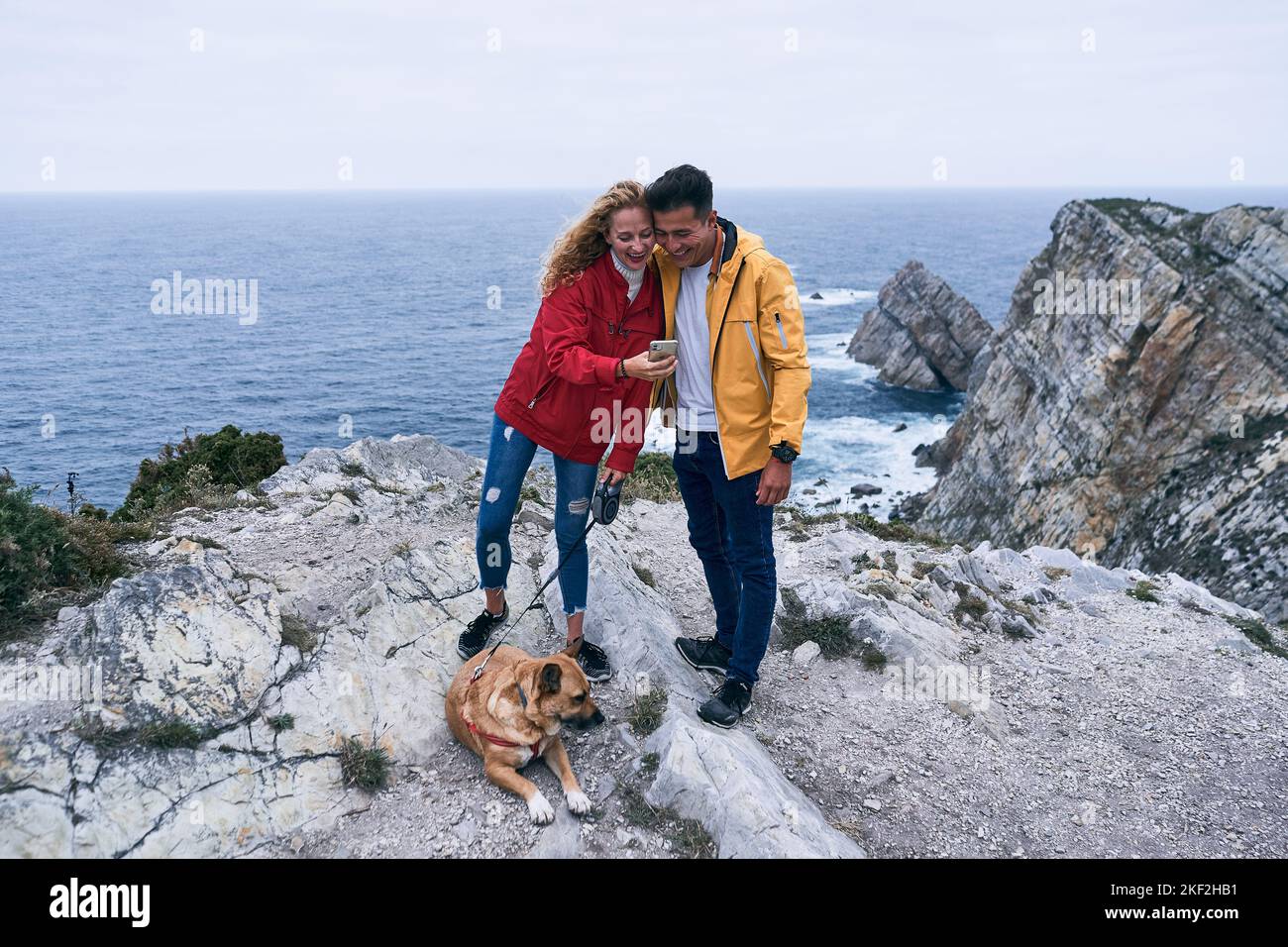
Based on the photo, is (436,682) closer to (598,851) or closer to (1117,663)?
(598,851)

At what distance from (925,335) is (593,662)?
59491 millimetres

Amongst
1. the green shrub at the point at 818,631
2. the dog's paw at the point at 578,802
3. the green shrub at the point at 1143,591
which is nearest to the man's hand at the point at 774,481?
the dog's paw at the point at 578,802

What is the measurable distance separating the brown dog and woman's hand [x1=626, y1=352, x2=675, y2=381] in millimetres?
2120

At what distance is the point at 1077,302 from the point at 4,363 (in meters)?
74.4

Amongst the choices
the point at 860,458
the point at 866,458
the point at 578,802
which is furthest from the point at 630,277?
the point at 866,458

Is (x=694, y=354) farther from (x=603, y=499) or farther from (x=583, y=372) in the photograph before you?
(x=603, y=499)

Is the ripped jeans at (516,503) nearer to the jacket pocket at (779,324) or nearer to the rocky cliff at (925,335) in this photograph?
the jacket pocket at (779,324)

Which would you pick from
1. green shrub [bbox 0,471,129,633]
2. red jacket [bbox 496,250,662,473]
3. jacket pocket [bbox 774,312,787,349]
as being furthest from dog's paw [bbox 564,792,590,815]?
green shrub [bbox 0,471,129,633]

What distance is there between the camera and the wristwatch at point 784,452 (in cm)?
519

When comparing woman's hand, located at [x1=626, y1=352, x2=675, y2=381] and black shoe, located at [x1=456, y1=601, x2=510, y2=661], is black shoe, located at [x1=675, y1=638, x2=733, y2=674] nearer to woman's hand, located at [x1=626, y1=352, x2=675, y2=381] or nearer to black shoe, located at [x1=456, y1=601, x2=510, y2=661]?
black shoe, located at [x1=456, y1=601, x2=510, y2=661]

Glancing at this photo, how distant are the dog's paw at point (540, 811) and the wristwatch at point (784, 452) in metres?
2.91

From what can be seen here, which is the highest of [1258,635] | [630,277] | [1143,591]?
[630,277]

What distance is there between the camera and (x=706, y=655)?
7031 mm

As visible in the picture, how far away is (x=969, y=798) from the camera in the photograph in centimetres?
612
